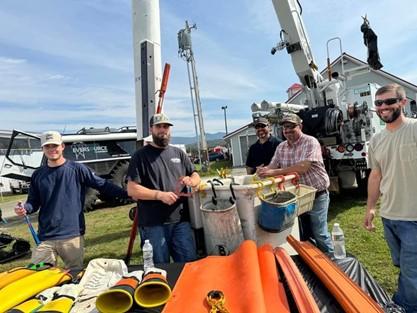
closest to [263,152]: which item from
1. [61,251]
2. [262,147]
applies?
[262,147]

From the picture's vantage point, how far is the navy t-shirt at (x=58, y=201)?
3203 mm

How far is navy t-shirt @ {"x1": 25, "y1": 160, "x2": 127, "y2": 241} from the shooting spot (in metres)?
3.20

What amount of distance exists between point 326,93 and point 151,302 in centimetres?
740

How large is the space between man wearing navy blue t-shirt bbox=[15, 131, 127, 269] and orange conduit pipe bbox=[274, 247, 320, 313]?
214 centimetres

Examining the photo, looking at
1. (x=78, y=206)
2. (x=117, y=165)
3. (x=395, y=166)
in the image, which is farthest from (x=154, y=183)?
(x=117, y=165)

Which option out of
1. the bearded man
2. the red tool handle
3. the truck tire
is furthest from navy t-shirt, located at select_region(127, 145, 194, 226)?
the truck tire

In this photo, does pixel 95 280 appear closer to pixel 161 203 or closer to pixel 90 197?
pixel 161 203

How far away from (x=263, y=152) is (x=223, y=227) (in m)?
2.10

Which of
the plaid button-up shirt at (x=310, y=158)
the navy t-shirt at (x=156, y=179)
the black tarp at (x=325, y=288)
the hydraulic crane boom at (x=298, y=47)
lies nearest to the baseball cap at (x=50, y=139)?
the navy t-shirt at (x=156, y=179)

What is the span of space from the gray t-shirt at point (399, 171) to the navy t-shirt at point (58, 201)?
9.45ft

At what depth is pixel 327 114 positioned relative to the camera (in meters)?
7.20

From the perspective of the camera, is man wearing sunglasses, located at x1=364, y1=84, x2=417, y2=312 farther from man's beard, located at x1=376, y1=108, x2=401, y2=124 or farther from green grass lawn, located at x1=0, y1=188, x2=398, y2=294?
green grass lawn, located at x1=0, y1=188, x2=398, y2=294

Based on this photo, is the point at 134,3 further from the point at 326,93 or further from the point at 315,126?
the point at 326,93

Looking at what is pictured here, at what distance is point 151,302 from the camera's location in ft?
5.90
